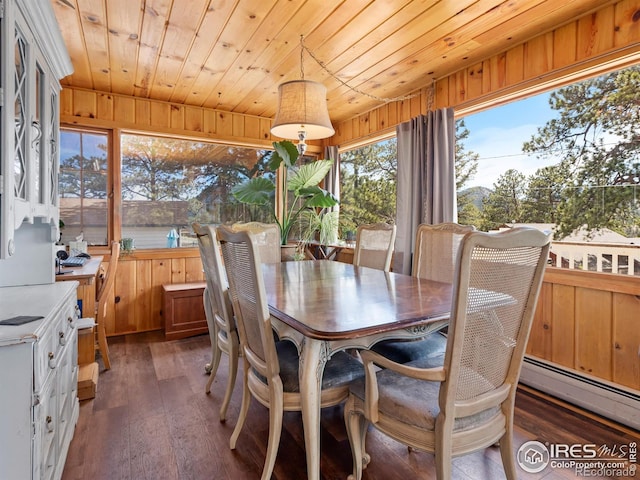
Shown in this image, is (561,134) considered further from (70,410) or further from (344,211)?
(70,410)

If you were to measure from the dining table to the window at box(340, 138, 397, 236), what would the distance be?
82.6 inches

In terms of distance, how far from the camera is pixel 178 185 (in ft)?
13.3

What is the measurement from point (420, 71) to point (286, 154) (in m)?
1.50

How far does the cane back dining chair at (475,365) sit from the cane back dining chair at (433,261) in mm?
505

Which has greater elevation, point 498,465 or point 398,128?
point 398,128

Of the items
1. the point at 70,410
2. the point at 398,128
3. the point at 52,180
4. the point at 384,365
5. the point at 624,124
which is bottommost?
the point at 70,410

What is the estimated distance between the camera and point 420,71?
306 cm

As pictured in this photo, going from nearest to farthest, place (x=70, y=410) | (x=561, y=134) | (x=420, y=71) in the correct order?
(x=70, y=410)
(x=561, y=134)
(x=420, y=71)

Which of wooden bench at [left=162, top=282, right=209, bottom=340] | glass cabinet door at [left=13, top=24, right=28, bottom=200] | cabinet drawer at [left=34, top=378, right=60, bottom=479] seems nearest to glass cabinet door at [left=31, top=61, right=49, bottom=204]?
glass cabinet door at [left=13, top=24, right=28, bottom=200]

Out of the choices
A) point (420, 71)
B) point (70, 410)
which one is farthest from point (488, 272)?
point (420, 71)

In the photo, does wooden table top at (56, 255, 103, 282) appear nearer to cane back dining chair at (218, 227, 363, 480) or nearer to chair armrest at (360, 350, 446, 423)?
cane back dining chair at (218, 227, 363, 480)

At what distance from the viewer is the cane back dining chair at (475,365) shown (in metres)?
1.11

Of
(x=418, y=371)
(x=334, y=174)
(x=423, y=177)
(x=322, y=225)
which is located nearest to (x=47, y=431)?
(x=418, y=371)

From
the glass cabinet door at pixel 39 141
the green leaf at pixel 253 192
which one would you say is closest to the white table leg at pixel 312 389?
the glass cabinet door at pixel 39 141
